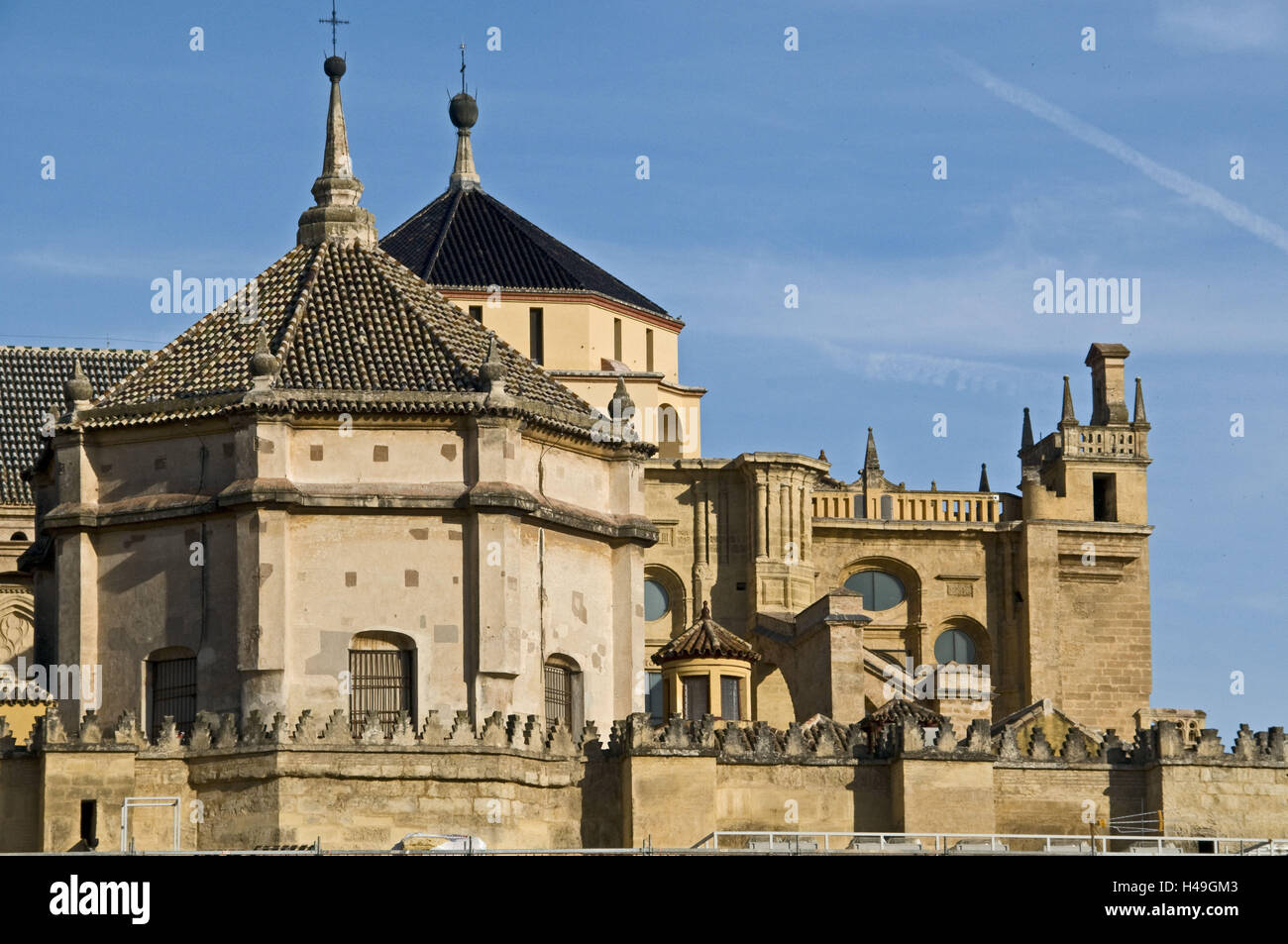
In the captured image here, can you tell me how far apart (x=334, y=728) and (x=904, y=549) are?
33751mm

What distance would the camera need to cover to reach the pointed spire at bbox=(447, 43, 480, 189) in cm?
8806

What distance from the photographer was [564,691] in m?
57.4

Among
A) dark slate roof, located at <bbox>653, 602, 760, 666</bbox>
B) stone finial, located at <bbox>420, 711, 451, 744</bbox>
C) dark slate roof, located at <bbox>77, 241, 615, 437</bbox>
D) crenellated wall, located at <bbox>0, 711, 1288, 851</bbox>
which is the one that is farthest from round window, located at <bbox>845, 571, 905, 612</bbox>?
stone finial, located at <bbox>420, 711, 451, 744</bbox>

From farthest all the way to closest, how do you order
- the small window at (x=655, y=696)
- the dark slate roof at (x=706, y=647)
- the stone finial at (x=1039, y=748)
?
the small window at (x=655, y=696), the dark slate roof at (x=706, y=647), the stone finial at (x=1039, y=748)

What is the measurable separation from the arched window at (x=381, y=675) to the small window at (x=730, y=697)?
38.0ft

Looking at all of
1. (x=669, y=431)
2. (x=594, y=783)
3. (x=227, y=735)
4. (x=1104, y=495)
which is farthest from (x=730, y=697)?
(x=1104, y=495)

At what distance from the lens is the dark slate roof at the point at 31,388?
81100 millimetres

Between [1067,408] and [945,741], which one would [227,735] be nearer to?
[945,741]

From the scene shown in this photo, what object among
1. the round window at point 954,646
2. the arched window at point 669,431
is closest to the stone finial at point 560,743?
the arched window at point 669,431

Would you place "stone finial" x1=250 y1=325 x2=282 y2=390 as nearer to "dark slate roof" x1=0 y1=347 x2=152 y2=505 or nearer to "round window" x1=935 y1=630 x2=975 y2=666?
"dark slate roof" x1=0 y1=347 x2=152 y2=505

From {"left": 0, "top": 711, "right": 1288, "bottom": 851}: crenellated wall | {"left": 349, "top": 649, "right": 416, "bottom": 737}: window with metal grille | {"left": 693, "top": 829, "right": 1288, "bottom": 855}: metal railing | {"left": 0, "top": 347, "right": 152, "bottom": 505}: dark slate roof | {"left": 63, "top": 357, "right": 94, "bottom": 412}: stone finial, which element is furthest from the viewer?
{"left": 0, "top": 347, "right": 152, "bottom": 505}: dark slate roof

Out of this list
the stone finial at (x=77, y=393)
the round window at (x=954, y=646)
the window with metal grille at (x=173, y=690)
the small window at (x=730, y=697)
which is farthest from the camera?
the round window at (x=954, y=646)

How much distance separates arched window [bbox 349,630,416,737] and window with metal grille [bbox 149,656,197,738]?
9.98ft

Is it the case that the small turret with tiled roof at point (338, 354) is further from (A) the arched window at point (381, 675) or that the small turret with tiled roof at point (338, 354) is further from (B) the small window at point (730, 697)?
(B) the small window at point (730, 697)
